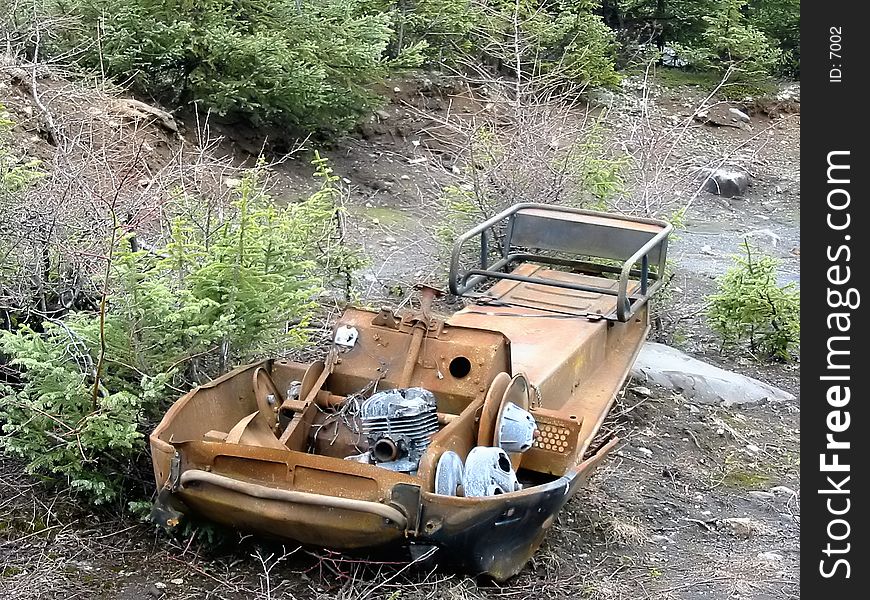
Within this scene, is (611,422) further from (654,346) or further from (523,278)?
(654,346)

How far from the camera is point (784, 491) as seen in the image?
20.0 ft

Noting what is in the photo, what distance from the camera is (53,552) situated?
14.5 ft

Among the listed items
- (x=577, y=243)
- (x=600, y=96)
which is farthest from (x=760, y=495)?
(x=600, y=96)

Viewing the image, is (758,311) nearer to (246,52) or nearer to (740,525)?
(740,525)

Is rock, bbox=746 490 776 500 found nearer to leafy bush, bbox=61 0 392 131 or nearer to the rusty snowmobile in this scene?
the rusty snowmobile

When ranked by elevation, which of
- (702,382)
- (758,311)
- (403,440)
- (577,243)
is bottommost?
(702,382)

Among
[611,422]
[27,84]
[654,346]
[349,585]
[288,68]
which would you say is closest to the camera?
A: [349,585]

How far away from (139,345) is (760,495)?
→ 11.9ft

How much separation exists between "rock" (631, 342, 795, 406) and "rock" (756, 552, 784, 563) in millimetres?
2311

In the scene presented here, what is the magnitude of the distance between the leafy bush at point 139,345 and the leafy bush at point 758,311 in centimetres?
450

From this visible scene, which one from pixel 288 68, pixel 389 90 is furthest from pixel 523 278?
pixel 389 90

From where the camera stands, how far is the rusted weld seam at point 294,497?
388 cm

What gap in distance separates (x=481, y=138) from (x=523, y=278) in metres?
2.63

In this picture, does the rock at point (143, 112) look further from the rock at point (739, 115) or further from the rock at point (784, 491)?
the rock at point (739, 115)
